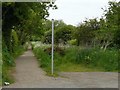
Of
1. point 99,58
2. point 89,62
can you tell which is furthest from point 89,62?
point 99,58

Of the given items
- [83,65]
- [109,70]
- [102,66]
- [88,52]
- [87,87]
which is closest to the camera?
[87,87]

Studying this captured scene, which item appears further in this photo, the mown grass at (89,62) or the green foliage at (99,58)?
the green foliage at (99,58)

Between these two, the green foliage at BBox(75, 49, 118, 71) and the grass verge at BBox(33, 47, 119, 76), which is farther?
the green foliage at BBox(75, 49, 118, 71)

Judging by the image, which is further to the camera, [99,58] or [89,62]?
[89,62]

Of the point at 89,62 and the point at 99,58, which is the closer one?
the point at 99,58

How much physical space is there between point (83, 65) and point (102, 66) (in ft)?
6.08

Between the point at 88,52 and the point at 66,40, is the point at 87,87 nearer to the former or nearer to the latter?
the point at 88,52

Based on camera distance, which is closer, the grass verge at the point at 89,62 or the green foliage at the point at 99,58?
the grass verge at the point at 89,62

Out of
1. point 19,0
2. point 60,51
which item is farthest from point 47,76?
point 60,51

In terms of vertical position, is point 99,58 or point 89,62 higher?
point 99,58

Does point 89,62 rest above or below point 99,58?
below

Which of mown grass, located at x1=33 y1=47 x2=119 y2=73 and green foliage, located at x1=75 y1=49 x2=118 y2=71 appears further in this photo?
green foliage, located at x1=75 y1=49 x2=118 y2=71

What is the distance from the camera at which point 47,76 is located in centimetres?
1565

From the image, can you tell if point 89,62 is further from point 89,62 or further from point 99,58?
point 99,58
